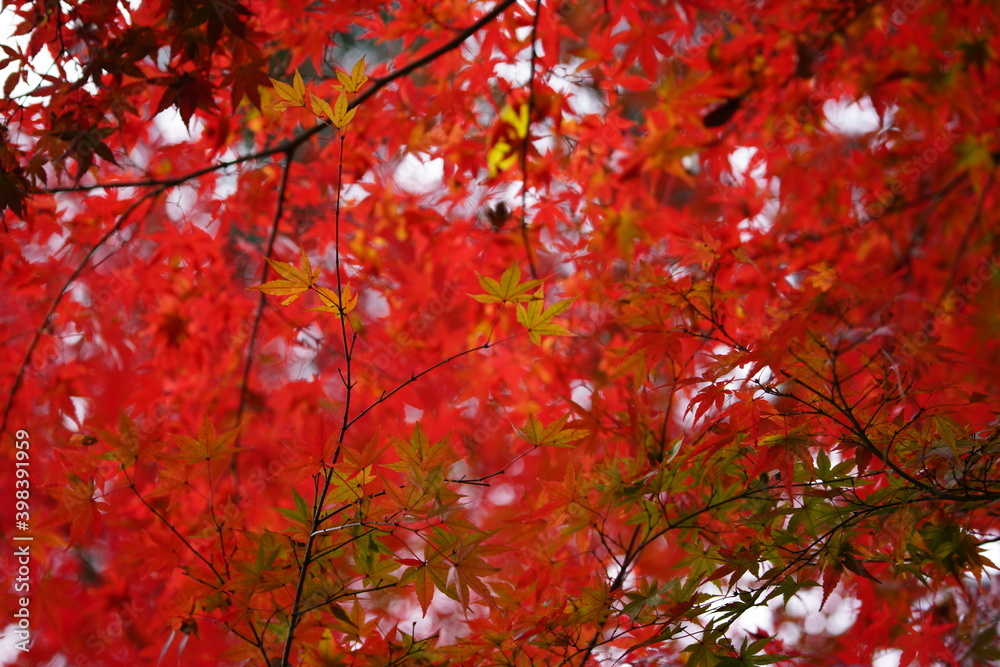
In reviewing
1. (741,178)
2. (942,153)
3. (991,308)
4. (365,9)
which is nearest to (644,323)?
(365,9)

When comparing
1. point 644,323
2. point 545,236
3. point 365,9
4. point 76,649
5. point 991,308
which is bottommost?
point 644,323

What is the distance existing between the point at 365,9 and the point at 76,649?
255 cm

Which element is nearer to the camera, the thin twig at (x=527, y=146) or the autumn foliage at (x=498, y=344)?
the autumn foliage at (x=498, y=344)

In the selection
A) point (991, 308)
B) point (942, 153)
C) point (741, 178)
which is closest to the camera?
point (991, 308)

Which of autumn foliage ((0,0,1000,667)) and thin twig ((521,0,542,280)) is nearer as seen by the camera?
autumn foliage ((0,0,1000,667))

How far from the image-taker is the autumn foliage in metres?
1.05

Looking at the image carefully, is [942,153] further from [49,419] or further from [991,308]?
[49,419]

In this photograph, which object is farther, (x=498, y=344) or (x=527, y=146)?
(x=498, y=344)

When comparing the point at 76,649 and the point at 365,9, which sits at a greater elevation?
the point at 365,9

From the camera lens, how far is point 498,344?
227 cm

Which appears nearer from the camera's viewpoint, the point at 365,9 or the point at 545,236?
the point at 365,9

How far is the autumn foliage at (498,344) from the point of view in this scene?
3.43ft

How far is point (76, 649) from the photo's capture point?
2.47 metres

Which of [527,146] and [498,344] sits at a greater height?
[527,146]
